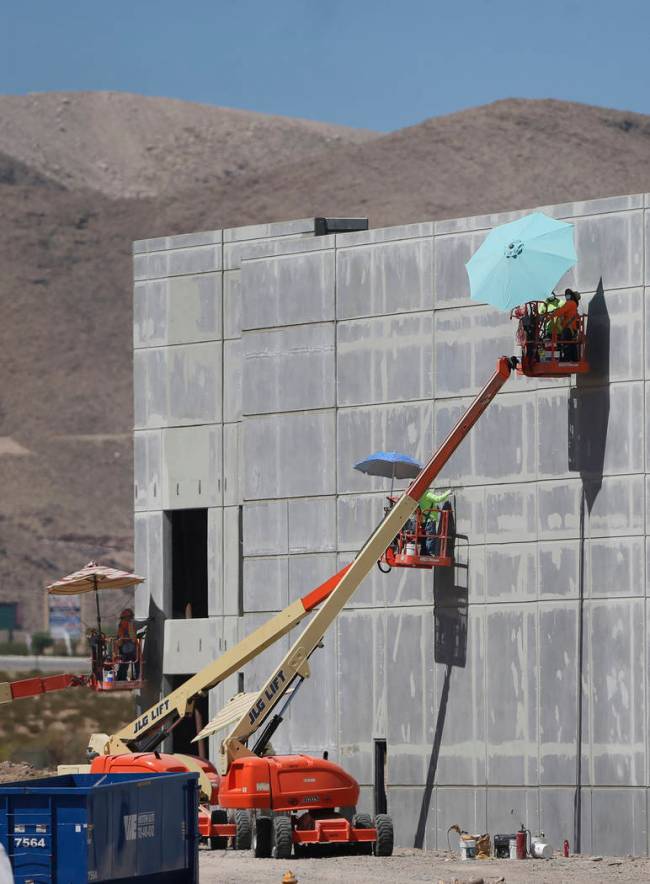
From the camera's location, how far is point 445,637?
33312mm

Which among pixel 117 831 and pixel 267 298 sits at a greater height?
pixel 267 298

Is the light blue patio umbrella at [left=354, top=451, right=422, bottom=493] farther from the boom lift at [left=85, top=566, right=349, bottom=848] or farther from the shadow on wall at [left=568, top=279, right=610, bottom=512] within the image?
the shadow on wall at [left=568, top=279, right=610, bottom=512]

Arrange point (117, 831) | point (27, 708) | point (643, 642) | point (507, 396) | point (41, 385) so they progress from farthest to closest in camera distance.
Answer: point (41, 385) → point (27, 708) → point (507, 396) → point (643, 642) → point (117, 831)

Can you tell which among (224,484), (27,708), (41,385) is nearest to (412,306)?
(224,484)

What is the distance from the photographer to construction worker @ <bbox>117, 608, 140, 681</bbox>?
124 feet

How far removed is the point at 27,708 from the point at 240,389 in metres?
42.7

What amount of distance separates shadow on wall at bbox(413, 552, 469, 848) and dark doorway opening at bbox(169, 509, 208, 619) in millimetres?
7755

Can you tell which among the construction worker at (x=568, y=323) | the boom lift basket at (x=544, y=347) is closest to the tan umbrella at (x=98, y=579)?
the boom lift basket at (x=544, y=347)

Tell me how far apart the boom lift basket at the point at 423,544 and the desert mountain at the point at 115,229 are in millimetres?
107868

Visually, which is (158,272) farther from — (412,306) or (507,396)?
(507,396)

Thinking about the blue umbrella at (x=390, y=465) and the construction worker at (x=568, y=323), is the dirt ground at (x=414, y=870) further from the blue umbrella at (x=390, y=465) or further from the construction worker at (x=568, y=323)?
the construction worker at (x=568, y=323)

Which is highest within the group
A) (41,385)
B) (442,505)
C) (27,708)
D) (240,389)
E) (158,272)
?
(41,385)

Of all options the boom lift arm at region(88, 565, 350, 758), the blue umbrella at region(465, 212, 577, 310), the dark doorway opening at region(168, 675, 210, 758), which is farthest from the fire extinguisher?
the dark doorway opening at region(168, 675, 210, 758)

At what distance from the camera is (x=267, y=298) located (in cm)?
3609
